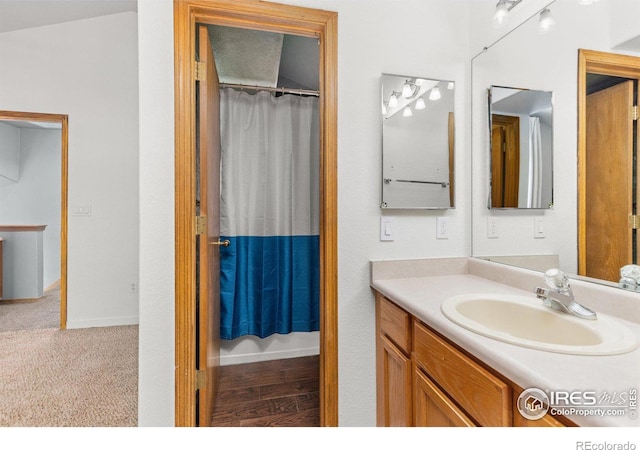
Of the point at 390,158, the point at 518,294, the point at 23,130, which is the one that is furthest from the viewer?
the point at 23,130

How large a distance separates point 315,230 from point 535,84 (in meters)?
1.55

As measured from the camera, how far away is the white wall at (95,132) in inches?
110

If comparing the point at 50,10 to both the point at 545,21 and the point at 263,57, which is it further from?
the point at 545,21

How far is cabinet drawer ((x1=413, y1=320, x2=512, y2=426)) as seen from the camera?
2.26ft

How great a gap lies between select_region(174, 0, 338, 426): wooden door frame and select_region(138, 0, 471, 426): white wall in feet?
0.12

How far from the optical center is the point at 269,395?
6.07ft

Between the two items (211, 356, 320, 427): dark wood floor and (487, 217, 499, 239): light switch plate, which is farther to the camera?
(211, 356, 320, 427): dark wood floor

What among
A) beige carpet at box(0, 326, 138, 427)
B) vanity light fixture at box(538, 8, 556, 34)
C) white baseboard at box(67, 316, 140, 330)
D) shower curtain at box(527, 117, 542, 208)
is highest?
vanity light fixture at box(538, 8, 556, 34)

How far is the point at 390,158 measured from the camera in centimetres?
142

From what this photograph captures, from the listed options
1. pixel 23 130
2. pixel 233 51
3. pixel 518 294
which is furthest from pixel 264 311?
pixel 23 130

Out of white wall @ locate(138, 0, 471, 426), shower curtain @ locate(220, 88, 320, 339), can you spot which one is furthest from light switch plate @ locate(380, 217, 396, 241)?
shower curtain @ locate(220, 88, 320, 339)

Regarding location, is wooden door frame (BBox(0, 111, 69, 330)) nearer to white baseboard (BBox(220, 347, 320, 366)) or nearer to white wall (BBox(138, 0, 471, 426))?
white baseboard (BBox(220, 347, 320, 366))

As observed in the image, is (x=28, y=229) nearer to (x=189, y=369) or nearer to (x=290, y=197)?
(x=290, y=197)

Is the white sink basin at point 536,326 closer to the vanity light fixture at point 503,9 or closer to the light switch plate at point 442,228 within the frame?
the light switch plate at point 442,228
